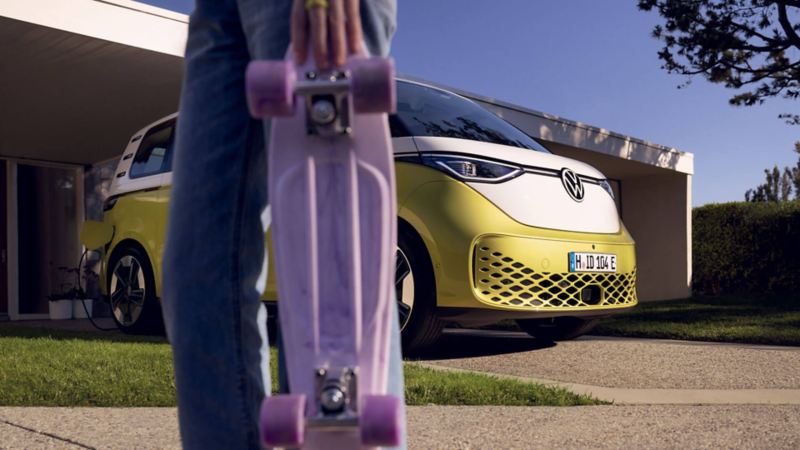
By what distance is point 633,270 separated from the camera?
4.82 meters

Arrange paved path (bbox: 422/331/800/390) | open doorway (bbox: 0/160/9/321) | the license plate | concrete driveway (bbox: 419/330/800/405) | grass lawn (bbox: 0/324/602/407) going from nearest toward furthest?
1. grass lawn (bbox: 0/324/602/407)
2. concrete driveway (bbox: 419/330/800/405)
3. paved path (bbox: 422/331/800/390)
4. the license plate
5. open doorway (bbox: 0/160/9/321)

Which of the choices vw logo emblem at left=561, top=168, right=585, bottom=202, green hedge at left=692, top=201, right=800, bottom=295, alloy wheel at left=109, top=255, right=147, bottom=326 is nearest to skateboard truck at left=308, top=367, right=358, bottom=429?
vw logo emblem at left=561, top=168, right=585, bottom=202

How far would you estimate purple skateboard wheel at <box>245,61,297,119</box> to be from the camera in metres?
0.86

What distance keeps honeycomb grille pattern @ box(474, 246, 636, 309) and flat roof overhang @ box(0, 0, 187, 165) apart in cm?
425

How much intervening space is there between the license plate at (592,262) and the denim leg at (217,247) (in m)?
3.21

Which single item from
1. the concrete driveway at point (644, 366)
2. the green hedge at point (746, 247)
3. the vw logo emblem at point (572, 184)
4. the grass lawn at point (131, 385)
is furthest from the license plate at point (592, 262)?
the green hedge at point (746, 247)

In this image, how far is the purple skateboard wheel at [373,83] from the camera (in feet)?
2.82

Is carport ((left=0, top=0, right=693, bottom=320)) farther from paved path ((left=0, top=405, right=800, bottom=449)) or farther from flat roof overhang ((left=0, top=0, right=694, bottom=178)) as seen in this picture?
paved path ((left=0, top=405, right=800, bottom=449))

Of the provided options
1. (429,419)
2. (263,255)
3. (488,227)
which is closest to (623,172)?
(488,227)

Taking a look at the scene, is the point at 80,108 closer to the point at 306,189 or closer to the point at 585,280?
the point at 585,280

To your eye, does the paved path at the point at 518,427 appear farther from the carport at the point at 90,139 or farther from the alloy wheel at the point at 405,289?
the carport at the point at 90,139

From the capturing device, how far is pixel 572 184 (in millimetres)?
4461

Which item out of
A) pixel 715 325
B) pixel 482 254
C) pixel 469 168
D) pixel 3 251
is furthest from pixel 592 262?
pixel 3 251

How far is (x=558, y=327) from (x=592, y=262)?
3.39ft
